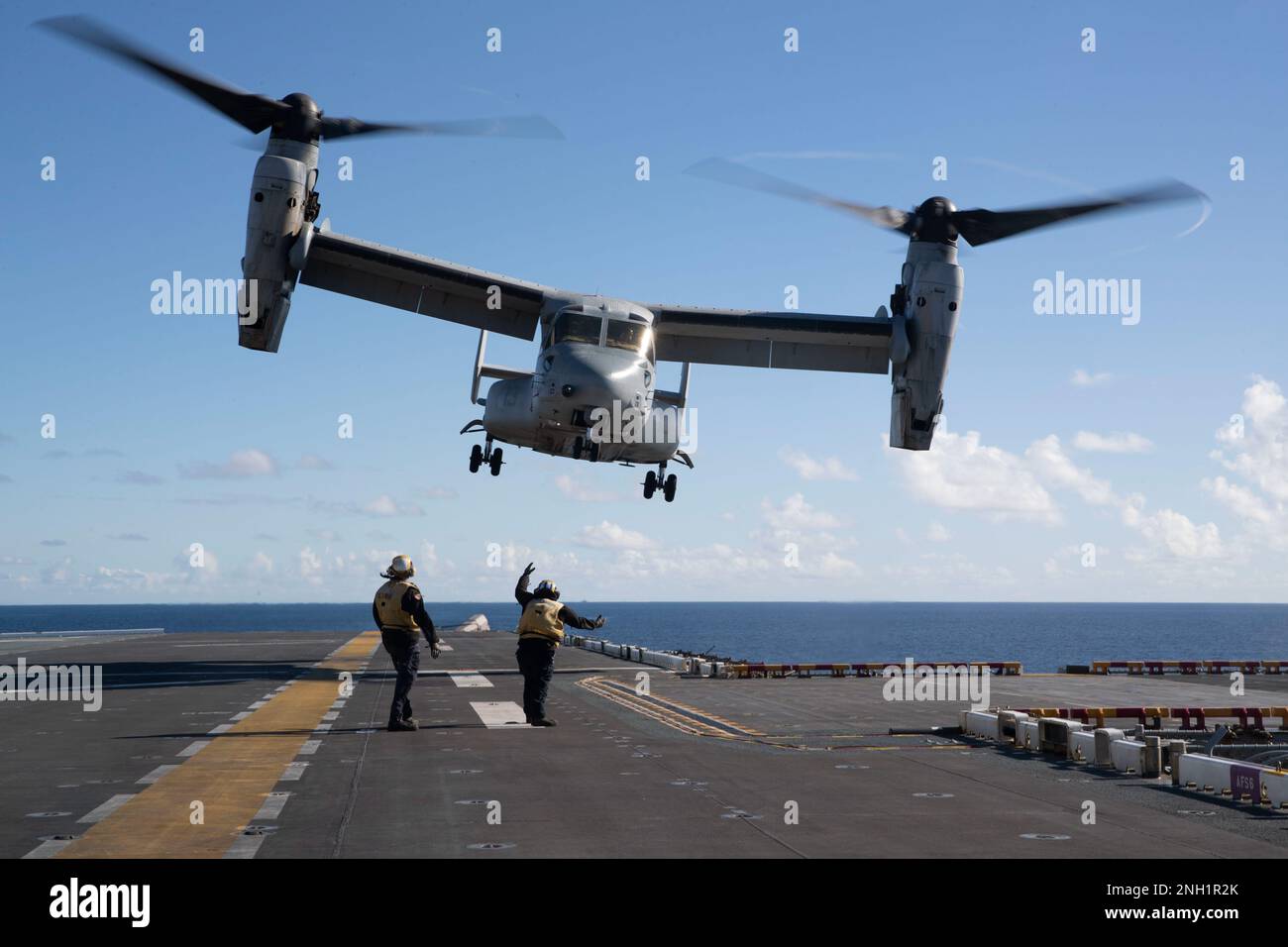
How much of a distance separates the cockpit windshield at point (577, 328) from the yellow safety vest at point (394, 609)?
493 inches

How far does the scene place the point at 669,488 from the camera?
114 ft

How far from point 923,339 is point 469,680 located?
1402 centimetres

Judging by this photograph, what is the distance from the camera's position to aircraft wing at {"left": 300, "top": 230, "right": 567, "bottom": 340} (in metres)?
29.7

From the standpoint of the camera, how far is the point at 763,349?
35.9m

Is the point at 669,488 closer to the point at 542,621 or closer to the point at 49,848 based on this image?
the point at 542,621

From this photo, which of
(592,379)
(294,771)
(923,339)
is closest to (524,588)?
(294,771)

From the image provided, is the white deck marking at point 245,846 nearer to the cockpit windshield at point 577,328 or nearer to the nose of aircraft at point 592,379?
the nose of aircraft at point 592,379

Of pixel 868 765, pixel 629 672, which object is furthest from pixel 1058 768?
pixel 629 672

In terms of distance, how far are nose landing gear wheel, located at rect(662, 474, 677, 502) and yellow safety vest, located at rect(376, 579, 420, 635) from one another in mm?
18132

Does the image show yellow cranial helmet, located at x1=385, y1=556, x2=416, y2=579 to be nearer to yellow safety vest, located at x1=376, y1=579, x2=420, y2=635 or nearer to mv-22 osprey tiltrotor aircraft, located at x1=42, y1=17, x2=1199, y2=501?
yellow safety vest, located at x1=376, y1=579, x2=420, y2=635
